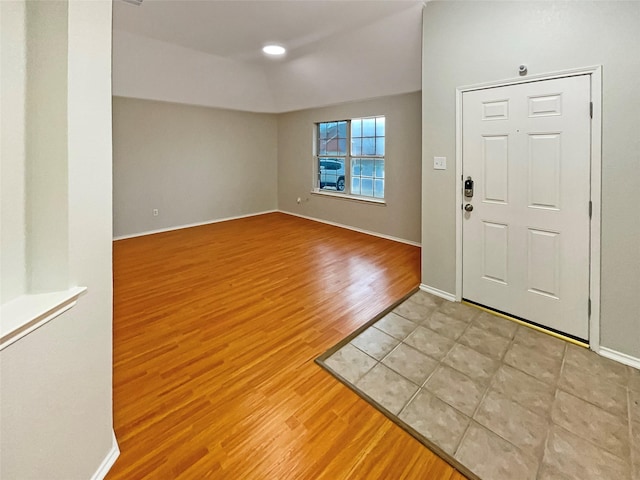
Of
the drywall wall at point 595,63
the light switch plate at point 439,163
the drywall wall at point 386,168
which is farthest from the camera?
the drywall wall at point 386,168

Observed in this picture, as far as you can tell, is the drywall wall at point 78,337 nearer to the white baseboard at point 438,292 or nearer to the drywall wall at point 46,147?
the drywall wall at point 46,147

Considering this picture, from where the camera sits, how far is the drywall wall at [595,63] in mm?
1988

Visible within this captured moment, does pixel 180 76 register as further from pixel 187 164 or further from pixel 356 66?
pixel 356 66

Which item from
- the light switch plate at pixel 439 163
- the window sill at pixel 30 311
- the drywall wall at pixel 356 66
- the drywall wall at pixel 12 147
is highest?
the drywall wall at pixel 356 66

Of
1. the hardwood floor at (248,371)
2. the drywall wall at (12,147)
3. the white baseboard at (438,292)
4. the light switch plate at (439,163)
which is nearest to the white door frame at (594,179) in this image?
the light switch plate at (439,163)

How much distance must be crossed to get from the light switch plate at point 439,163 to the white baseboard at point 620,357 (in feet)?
5.83

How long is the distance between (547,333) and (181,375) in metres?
2.63

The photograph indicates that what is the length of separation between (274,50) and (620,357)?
4.80 meters

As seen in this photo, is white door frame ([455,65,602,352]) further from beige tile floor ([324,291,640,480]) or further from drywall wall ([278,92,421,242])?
drywall wall ([278,92,421,242])

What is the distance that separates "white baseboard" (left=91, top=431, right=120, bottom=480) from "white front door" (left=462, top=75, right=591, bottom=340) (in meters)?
2.76

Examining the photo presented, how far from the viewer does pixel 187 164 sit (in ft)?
19.7

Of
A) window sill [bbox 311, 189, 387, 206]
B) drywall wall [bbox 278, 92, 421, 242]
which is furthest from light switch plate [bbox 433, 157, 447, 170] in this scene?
window sill [bbox 311, 189, 387, 206]

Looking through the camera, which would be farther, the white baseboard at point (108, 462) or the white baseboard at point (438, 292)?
the white baseboard at point (438, 292)

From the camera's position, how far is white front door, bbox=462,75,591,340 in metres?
2.25
